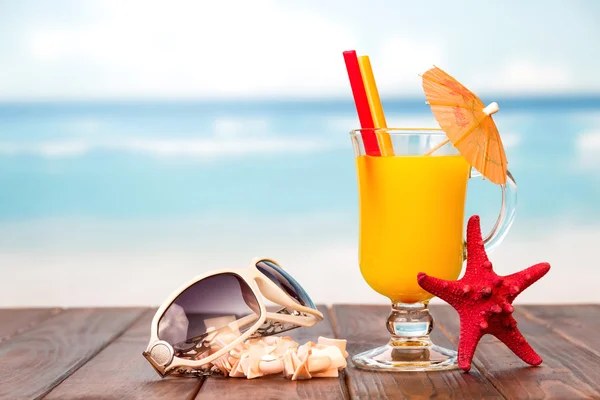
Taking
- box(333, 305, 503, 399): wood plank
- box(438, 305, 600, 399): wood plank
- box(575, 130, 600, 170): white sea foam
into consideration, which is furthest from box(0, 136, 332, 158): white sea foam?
box(333, 305, 503, 399): wood plank

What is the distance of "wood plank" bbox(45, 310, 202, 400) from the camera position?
1.21 meters

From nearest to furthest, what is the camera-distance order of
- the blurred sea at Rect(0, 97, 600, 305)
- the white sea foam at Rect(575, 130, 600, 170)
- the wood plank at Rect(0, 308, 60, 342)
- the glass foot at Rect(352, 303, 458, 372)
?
the glass foot at Rect(352, 303, 458, 372)
the wood plank at Rect(0, 308, 60, 342)
the blurred sea at Rect(0, 97, 600, 305)
the white sea foam at Rect(575, 130, 600, 170)

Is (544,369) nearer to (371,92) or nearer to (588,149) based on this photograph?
(371,92)

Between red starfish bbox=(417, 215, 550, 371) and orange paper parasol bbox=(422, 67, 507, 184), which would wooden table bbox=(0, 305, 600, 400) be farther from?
orange paper parasol bbox=(422, 67, 507, 184)

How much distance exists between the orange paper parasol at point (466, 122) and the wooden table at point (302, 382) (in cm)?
34

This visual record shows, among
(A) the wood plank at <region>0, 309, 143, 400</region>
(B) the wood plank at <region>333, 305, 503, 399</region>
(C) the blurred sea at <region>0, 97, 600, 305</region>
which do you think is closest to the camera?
(B) the wood plank at <region>333, 305, 503, 399</region>

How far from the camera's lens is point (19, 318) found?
6.26 feet

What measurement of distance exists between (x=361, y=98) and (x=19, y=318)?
0.99 meters

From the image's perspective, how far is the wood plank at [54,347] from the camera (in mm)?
1297

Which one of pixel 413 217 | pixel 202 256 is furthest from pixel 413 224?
pixel 202 256

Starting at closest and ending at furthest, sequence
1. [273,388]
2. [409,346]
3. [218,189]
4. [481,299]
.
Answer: [273,388] < [481,299] < [409,346] < [218,189]

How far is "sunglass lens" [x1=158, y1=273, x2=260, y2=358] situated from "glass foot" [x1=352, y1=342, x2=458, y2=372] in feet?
0.68

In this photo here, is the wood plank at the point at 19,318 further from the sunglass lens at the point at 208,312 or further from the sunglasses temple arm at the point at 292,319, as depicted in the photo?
the sunglasses temple arm at the point at 292,319

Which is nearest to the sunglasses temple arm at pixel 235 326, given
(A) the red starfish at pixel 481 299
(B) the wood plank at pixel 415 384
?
(B) the wood plank at pixel 415 384
